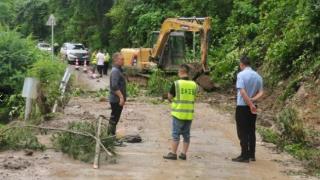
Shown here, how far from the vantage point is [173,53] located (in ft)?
94.7

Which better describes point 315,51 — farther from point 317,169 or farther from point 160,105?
point 317,169

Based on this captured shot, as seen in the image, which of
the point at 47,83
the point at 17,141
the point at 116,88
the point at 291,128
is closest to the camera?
the point at 17,141

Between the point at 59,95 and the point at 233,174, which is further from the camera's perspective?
the point at 59,95

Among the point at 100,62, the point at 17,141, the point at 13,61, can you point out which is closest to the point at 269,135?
the point at 17,141

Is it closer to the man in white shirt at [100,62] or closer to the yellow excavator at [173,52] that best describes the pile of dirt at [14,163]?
the yellow excavator at [173,52]

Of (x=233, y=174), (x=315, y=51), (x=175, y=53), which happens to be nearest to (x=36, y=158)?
(x=233, y=174)

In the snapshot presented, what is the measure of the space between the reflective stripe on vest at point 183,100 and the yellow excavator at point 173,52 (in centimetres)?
1443

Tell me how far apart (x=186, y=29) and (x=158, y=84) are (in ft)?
9.54

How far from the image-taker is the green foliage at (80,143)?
36.4 ft

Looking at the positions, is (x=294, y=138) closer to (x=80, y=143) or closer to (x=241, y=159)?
(x=241, y=159)

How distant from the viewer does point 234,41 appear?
28.8 meters

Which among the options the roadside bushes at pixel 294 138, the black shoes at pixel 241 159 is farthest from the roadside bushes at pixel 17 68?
the black shoes at pixel 241 159

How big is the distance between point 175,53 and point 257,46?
4.53 metres

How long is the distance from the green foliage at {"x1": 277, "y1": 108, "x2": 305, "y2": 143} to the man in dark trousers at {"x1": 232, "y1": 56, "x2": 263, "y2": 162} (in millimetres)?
1980
